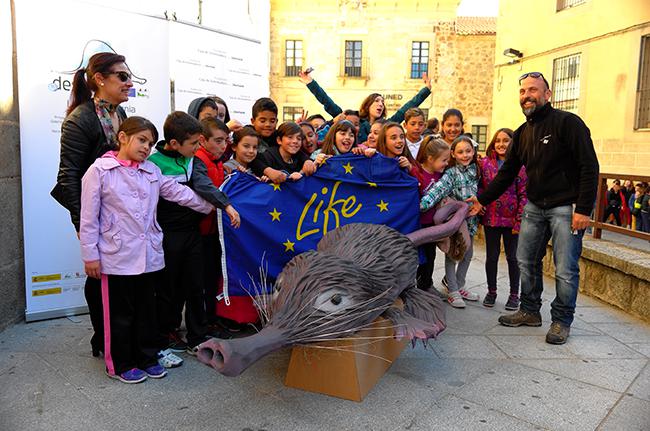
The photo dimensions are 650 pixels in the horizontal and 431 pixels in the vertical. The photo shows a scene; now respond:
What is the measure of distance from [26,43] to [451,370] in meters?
3.79

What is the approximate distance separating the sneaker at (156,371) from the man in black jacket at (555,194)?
8.78 feet

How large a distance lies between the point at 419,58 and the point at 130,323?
22.4 meters

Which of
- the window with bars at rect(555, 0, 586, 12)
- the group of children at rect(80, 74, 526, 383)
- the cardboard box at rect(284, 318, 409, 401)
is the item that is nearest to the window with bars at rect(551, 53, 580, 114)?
the window with bars at rect(555, 0, 586, 12)

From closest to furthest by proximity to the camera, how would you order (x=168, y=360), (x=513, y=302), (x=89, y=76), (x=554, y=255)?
1. (x=89, y=76)
2. (x=168, y=360)
3. (x=554, y=255)
4. (x=513, y=302)

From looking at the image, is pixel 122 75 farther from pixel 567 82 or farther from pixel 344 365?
pixel 567 82

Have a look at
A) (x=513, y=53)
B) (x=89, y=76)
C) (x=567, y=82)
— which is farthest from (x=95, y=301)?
(x=513, y=53)

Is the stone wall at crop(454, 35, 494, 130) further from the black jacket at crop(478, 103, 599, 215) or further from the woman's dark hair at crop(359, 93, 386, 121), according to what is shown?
the black jacket at crop(478, 103, 599, 215)

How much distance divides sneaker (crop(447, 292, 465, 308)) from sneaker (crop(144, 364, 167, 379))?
8.60 ft

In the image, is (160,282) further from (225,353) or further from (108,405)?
(225,353)

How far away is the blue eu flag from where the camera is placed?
3434 mm

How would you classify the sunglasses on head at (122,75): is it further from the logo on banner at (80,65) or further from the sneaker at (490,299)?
the sneaker at (490,299)

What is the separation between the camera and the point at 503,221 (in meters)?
4.45

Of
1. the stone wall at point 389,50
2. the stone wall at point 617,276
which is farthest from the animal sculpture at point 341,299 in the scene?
the stone wall at point 389,50

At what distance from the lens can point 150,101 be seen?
14.3 ft
